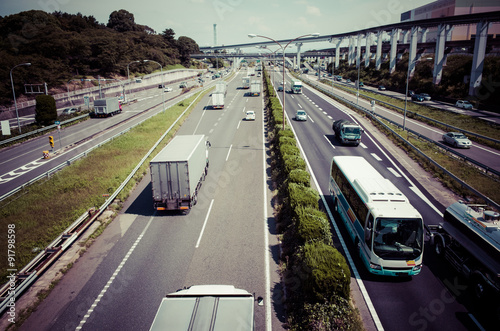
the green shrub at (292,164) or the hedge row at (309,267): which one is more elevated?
the green shrub at (292,164)

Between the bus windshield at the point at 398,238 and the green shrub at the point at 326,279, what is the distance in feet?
7.53

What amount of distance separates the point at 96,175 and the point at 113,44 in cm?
9075

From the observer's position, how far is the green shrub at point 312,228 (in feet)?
43.8

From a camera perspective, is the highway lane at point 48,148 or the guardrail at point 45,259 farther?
the highway lane at point 48,148


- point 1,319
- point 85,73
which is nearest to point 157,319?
point 1,319

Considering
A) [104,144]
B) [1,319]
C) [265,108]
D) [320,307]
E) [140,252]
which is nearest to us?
[320,307]

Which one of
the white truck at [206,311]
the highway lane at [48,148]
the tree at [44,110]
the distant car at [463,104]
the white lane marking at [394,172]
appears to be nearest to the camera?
the white truck at [206,311]

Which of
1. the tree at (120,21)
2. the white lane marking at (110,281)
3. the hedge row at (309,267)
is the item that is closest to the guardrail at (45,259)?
the white lane marking at (110,281)

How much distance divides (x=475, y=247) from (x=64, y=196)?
79.1 ft

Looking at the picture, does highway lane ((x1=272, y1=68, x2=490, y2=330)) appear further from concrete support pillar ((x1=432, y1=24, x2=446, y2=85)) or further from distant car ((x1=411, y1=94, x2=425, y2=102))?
concrete support pillar ((x1=432, y1=24, x2=446, y2=85))

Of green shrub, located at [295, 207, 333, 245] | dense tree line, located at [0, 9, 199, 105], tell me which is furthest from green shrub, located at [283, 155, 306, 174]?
dense tree line, located at [0, 9, 199, 105]

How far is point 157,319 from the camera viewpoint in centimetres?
738

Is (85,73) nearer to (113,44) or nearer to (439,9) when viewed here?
(113,44)

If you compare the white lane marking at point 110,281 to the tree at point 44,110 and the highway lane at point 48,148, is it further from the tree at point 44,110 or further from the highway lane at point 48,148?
the tree at point 44,110
